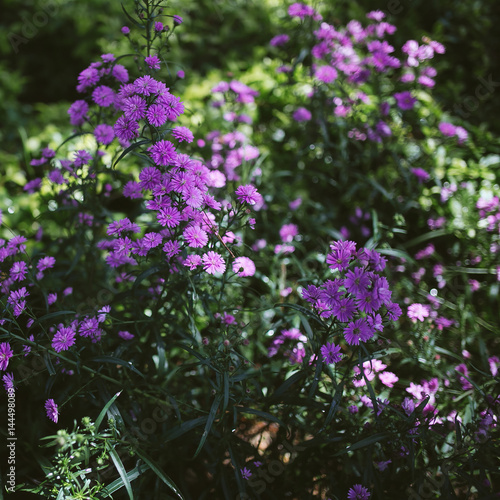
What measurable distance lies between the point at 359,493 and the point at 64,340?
1.04 m

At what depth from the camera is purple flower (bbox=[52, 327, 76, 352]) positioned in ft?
4.14

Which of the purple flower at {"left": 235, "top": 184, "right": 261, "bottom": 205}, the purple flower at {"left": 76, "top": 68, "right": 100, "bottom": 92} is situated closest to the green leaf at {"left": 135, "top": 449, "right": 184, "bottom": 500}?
the purple flower at {"left": 235, "top": 184, "right": 261, "bottom": 205}

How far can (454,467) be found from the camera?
4.42ft

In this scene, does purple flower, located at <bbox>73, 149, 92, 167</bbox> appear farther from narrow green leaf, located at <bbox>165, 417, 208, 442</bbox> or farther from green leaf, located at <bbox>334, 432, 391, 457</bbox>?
green leaf, located at <bbox>334, 432, 391, 457</bbox>

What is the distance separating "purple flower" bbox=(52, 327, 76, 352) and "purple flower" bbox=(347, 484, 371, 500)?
997 mm

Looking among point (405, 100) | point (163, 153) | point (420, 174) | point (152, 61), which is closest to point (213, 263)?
point (163, 153)

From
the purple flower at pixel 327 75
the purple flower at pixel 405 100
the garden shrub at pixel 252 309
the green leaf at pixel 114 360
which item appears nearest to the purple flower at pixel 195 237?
the garden shrub at pixel 252 309

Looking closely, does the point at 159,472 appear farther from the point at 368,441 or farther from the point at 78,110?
the point at 78,110

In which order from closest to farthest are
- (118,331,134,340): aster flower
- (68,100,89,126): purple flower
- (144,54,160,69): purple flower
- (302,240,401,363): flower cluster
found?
1. (302,240,401,363): flower cluster
2. (144,54,160,69): purple flower
3. (118,331,134,340): aster flower
4. (68,100,89,126): purple flower

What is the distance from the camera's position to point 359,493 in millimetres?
1308

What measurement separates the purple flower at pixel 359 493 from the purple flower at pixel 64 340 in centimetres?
100

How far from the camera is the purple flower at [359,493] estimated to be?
129 centimetres

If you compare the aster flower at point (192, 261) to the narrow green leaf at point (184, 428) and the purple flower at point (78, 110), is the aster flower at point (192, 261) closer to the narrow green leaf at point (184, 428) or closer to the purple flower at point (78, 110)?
the narrow green leaf at point (184, 428)

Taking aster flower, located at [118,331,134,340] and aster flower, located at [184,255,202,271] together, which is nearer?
aster flower, located at [184,255,202,271]
